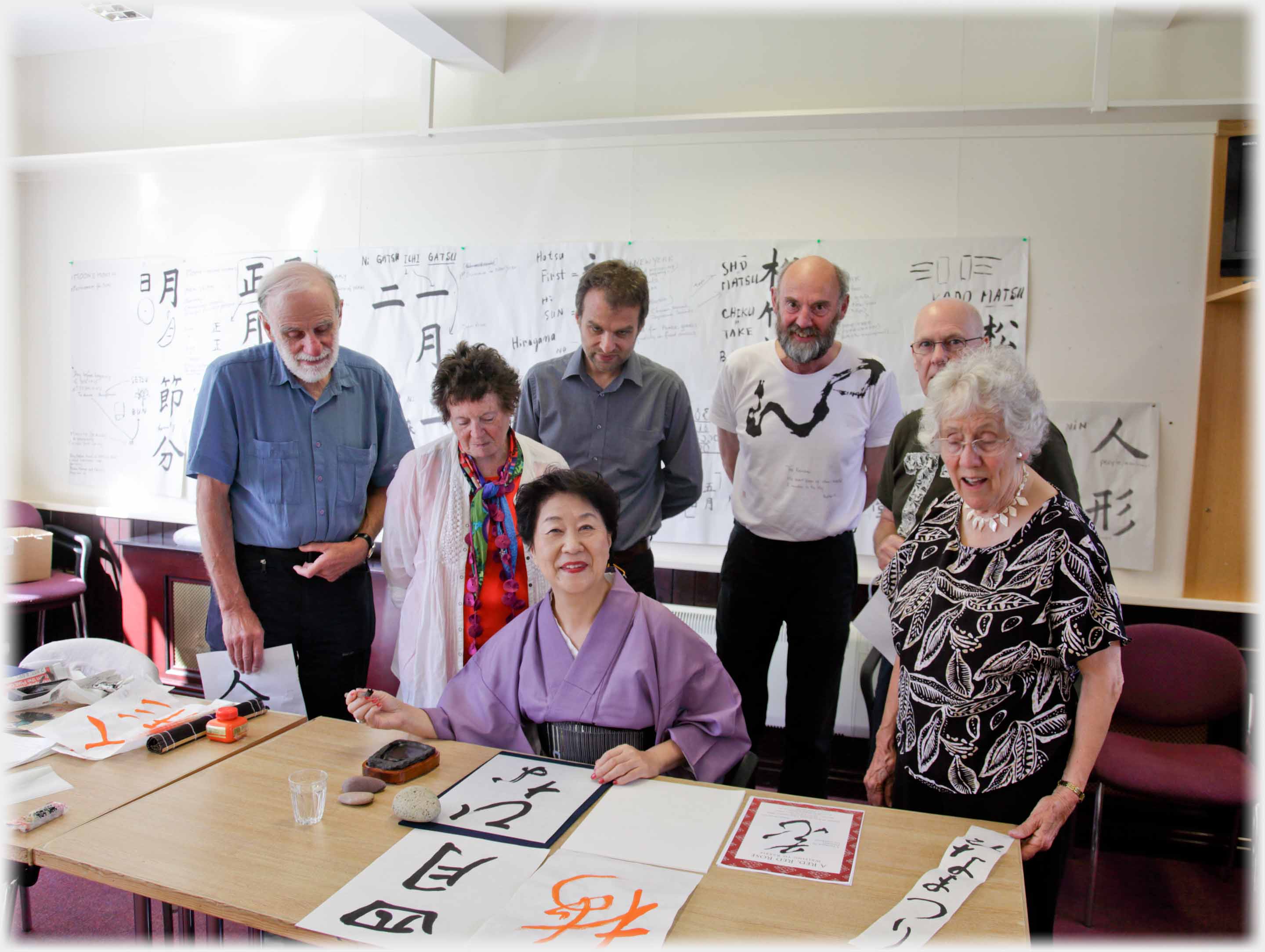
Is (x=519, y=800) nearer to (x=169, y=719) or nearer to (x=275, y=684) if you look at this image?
(x=169, y=719)

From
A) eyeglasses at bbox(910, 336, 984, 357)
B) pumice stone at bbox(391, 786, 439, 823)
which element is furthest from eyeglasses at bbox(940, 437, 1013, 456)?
pumice stone at bbox(391, 786, 439, 823)

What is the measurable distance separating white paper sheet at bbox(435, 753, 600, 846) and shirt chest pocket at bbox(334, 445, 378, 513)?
1.01 m

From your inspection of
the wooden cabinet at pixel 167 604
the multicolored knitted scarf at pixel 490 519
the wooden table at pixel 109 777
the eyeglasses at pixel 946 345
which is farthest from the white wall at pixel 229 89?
the wooden table at pixel 109 777

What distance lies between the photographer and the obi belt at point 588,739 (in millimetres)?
1905

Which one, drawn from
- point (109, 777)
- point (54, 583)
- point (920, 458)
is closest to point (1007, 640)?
point (920, 458)

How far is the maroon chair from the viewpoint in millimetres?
2734

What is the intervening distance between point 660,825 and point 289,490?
1471 millimetres

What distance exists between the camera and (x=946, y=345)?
248 centimetres

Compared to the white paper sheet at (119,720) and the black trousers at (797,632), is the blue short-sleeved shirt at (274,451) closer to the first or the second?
the white paper sheet at (119,720)

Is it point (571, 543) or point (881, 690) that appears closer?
point (571, 543)

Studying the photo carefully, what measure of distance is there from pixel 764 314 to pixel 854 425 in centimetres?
103

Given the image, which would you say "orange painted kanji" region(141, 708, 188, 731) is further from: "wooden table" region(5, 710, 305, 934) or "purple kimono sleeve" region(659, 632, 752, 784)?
"purple kimono sleeve" region(659, 632, 752, 784)

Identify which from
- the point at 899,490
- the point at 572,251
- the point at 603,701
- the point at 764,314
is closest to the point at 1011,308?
the point at 764,314

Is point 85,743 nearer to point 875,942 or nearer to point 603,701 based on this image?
point 603,701
